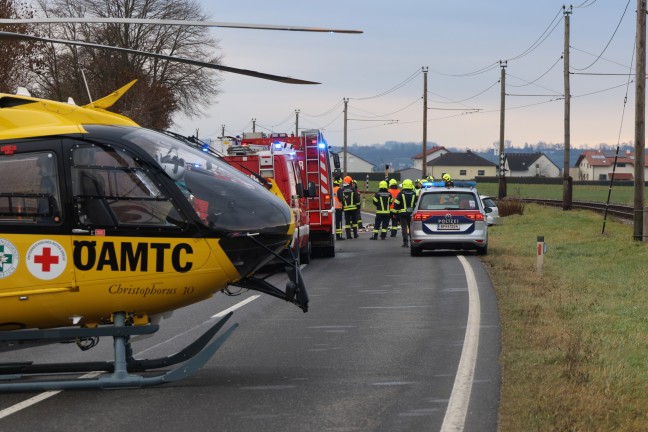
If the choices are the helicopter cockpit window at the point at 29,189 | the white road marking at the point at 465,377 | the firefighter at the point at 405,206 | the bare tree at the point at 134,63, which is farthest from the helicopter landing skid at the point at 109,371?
the bare tree at the point at 134,63

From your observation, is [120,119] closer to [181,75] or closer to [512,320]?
[512,320]

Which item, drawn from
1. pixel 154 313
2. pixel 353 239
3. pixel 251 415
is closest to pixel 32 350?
pixel 154 313

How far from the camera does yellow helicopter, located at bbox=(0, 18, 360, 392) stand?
886cm

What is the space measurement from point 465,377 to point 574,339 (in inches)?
84.5

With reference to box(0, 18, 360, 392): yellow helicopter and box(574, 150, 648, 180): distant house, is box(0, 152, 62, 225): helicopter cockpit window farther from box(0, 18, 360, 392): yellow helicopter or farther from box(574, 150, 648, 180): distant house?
box(574, 150, 648, 180): distant house

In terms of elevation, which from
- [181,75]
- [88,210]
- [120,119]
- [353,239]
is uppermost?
[181,75]

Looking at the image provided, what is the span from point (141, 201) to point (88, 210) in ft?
1.43

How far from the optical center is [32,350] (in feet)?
37.7

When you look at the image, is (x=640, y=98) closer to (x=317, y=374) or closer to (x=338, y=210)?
(x=338, y=210)

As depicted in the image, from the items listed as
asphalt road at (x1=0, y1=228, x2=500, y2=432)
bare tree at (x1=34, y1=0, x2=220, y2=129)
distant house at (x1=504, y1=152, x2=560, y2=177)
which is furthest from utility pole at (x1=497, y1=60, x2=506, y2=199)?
distant house at (x1=504, y1=152, x2=560, y2=177)

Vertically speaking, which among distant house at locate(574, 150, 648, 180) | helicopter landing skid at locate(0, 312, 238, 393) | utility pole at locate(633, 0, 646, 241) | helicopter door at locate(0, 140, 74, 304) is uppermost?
utility pole at locate(633, 0, 646, 241)

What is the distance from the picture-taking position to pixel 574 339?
10.9 m

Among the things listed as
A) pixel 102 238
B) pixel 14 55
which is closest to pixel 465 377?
pixel 102 238

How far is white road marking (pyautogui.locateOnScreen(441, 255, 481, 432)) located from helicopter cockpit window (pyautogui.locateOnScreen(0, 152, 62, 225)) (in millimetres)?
3524
